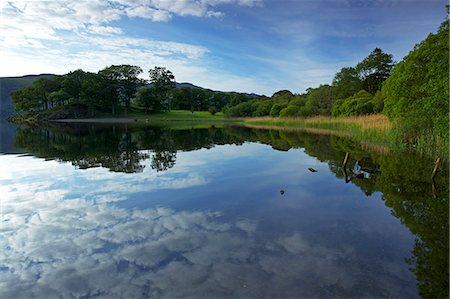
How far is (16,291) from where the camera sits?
17.2 feet

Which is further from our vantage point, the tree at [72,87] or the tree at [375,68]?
the tree at [72,87]

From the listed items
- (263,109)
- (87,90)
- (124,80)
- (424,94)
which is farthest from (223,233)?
(124,80)

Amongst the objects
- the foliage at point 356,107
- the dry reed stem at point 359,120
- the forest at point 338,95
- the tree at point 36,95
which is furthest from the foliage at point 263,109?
the tree at point 36,95

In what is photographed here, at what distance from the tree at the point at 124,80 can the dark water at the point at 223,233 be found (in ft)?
315

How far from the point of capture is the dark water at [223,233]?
17.4ft

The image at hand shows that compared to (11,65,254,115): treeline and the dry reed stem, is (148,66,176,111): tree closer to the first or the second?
(11,65,254,115): treeline

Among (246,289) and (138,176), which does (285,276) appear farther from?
(138,176)

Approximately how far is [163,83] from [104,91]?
23.8 metres

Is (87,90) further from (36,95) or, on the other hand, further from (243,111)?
(243,111)

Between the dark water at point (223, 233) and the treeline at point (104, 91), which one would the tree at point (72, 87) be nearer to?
the treeline at point (104, 91)

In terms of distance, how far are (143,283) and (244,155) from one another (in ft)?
50.8

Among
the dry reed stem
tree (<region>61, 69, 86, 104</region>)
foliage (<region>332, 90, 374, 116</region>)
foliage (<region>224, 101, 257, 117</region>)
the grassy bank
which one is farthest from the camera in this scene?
tree (<region>61, 69, 86, 104</region>)

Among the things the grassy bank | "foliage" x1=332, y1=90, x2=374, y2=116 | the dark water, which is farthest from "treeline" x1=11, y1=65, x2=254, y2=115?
the dark water

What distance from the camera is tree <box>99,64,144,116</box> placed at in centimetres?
10581
